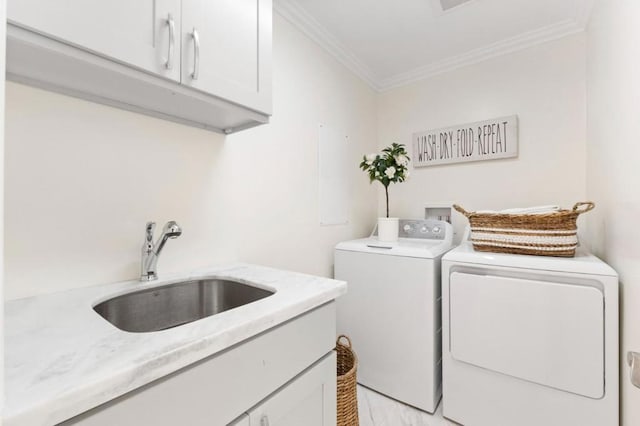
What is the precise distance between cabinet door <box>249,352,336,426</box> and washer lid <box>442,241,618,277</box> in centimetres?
100

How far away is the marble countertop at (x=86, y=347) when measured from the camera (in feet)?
1.45

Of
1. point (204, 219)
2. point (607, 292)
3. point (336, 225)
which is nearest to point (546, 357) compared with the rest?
point (607, 292)

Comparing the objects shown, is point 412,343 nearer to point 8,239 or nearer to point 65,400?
point 65,400

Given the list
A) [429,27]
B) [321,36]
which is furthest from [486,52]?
[321,36]

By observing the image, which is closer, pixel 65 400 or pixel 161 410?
pixel 65 400

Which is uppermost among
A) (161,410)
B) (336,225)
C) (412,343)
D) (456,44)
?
(456,44)

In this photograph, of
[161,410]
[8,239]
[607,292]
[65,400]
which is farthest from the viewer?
[607,292]

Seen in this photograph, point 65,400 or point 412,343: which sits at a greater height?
point 65,400

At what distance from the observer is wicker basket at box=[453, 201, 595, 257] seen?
145cm

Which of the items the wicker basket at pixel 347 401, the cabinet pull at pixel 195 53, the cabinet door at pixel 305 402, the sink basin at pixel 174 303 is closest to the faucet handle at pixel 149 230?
the sink basin at pixel 174 303

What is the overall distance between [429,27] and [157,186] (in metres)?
2.01

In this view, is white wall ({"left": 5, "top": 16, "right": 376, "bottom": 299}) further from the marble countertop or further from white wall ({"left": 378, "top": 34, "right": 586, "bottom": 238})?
white wall ({"left": 378, "top": 34, "right": 586, "bottom": 238})

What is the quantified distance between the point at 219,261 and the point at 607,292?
5.86 ft

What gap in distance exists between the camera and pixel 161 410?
0.58 m
